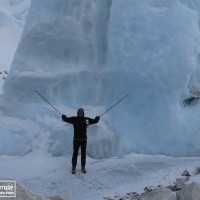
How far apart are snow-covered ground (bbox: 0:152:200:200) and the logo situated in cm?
330

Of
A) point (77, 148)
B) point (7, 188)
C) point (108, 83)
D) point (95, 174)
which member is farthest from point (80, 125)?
point (7, 188)

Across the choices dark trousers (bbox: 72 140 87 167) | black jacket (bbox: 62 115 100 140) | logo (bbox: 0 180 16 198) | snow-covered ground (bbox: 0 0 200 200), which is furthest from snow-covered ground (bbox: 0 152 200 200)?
logo (bbox: 0 180 16 198)

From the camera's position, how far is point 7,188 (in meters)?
4.92

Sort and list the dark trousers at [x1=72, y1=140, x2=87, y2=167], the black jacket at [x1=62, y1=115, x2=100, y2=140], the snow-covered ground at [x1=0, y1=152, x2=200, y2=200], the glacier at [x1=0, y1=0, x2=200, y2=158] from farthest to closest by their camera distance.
→ the glacier at [x1=0, y1=0, x2=200, y2=158] < the dark trousers at [x1=72, y1=140, x2=87, y2=167] < the black jacket at [x1=62, y1=115, x2=100, y2=140] < the snow-covered ground at [x1=0, y1=152, x2=200, y2=200]

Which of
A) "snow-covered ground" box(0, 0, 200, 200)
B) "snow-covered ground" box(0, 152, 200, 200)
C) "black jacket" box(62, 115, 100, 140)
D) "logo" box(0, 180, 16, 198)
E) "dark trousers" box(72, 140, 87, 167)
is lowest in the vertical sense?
"logo" box(0, 180, 16, 198)

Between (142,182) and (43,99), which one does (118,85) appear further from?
(142,182)

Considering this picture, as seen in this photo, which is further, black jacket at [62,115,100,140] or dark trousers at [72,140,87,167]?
dark trousers at [72,140,87,167]

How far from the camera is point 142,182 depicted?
29.3ft

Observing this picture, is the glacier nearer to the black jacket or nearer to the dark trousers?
the dark trousers

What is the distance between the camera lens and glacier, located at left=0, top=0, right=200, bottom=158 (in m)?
10.9

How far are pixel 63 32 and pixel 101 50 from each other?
1087mm

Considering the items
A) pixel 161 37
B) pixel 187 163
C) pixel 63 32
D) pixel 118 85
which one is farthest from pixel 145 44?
pixel 187 163

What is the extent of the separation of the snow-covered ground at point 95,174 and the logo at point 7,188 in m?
3.30

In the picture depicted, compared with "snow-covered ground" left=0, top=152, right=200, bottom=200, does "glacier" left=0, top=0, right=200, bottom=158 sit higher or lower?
higher
